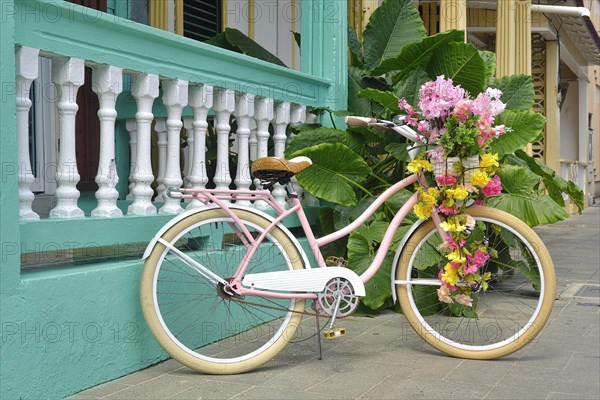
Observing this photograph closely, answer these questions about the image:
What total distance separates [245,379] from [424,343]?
1.18 metres

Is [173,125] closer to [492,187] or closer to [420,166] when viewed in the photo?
[420,166]

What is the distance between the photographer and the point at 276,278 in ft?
13.0

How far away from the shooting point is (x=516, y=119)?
5457 millimetres

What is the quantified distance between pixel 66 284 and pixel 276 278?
0.97 metres

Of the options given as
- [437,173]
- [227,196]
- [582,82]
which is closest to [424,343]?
[437,173]

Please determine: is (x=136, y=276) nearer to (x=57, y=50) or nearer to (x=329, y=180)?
(x=57, y=50)

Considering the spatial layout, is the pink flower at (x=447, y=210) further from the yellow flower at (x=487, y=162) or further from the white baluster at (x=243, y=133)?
the white baluster at (x=243, y=133)

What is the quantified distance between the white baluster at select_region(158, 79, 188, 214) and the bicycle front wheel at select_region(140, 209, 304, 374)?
8.3 inches

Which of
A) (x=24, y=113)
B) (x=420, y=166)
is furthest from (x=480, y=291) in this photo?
(x=24, y=113)

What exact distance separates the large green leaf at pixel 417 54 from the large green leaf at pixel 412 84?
0.11ft

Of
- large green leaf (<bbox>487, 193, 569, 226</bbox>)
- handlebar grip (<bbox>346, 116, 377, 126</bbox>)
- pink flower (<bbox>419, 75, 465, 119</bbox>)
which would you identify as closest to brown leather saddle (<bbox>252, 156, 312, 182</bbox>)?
handlebar grip (<bbox>346, 116, 377, 126</bbox>)

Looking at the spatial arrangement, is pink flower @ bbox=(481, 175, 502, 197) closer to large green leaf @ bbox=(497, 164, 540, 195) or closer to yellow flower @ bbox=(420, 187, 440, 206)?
yellow flower @ bbox=(420, 187, 440, 206)

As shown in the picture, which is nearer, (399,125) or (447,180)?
(447,180)

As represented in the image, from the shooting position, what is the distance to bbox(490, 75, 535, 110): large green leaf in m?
5.90
